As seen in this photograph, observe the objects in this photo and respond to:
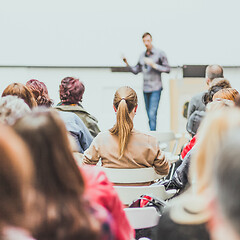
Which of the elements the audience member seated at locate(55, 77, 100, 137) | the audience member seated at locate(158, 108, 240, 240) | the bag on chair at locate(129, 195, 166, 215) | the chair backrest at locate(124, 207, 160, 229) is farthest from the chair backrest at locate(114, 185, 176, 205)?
the audience member seated at locate(55, 77, 100, 137)

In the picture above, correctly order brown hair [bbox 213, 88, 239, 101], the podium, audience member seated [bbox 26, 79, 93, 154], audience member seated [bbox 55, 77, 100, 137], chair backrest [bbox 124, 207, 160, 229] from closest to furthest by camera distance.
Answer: chair backrest [bbox 124, 207, 160, 229]
brown hair [bbox 213, 88, 239, 101]
audience member seated [bbox 26, 79, 93, 154]
audience member seated [bbox 55, 77, 100, 137]
the podium

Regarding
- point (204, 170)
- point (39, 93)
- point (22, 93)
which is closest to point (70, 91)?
point (39, 93)

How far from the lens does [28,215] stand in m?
0.96

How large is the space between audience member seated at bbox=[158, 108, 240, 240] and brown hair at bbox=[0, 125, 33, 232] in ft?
1.28

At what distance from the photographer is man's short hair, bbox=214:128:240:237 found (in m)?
0.68

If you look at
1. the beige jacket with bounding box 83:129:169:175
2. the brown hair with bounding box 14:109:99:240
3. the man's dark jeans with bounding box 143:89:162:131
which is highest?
the brown hair with bounding box 14:109:99:240

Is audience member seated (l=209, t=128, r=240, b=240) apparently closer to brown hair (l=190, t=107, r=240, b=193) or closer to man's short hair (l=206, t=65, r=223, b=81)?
brown hair (l=190, t=107, r=240, b=193)

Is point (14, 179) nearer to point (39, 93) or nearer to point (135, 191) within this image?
point (135, 191)

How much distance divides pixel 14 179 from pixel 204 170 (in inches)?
17.6

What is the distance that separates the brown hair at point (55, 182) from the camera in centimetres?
97

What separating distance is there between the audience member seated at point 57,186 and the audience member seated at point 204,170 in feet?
0.61
